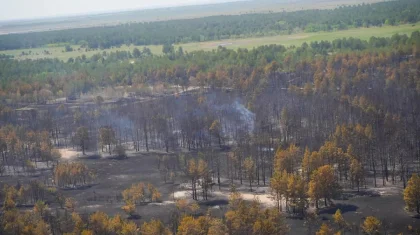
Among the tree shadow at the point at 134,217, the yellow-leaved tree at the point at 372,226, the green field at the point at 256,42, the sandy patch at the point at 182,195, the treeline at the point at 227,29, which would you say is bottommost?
the sandy patch at the point at 182,195

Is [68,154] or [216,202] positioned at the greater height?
[216,202]

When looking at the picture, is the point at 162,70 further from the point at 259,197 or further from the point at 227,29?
the point at 227,29

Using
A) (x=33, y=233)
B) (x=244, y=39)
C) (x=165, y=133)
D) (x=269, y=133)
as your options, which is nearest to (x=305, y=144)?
(x=269, y=133)

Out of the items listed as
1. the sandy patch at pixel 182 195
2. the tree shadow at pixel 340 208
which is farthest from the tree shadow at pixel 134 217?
the tree shadow at pixel 340 208

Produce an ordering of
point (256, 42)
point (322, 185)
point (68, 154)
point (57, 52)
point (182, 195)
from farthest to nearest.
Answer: point (57, 52), point (256, 42), point (68, 154), point (182, 195), point (322, 185)

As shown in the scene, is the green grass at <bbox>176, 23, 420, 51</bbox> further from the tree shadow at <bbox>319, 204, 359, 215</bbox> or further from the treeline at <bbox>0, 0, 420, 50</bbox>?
the tree shadow at <bbox>319, 204, 359, 215</bbox>

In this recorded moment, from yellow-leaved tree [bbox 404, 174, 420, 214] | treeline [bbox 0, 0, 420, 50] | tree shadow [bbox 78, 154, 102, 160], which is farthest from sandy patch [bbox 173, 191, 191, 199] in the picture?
treeline [bbox 0, 0, 420, 50]

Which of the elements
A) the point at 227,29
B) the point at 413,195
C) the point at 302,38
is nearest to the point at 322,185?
the point at 413,195

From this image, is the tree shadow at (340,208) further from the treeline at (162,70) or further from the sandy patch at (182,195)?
the treeline at (162,70)

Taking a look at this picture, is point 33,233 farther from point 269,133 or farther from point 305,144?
point 269,133
